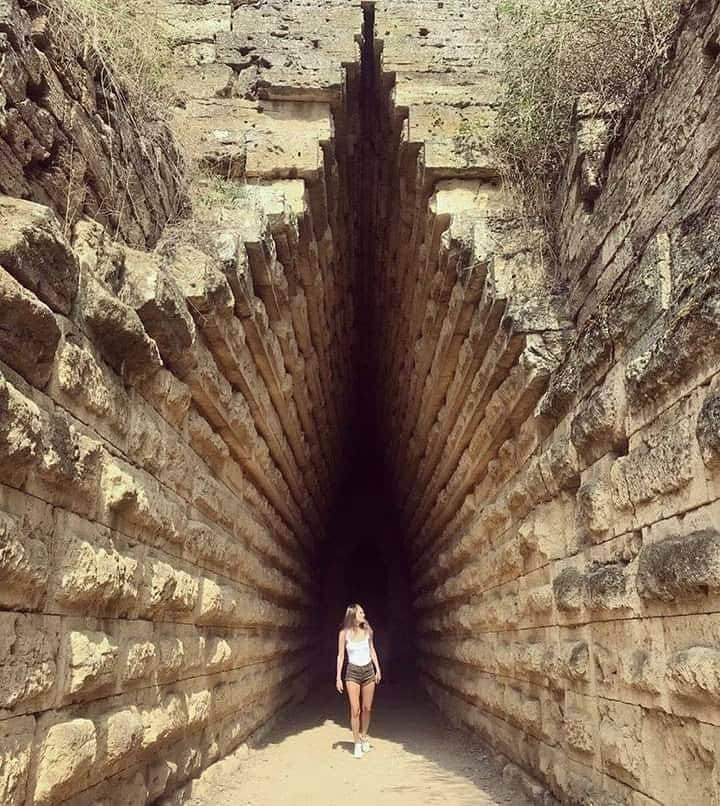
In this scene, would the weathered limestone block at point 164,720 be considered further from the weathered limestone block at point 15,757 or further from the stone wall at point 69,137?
the stone wall at point 69,137

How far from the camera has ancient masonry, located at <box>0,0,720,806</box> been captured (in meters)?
2.70

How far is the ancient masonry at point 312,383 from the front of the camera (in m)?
2.70

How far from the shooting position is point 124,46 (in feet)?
15.2

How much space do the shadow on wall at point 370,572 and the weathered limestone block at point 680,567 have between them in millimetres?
11857

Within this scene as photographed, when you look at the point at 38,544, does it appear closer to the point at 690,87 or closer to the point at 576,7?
the point at 690,87

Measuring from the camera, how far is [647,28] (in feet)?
13.4

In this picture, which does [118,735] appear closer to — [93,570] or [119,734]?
[119,734]

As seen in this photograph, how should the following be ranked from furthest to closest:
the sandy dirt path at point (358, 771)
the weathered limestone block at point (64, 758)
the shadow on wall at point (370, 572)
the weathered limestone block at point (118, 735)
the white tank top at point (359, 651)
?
1. the shadow on wall at point (370, 572)
2. the white tank top at point (359, 651)
3. the sandy dirt path at point (358, 771)
4. the weathered limestone block at point (118, 735)
5. the weathered limestone block at point (64, 758)

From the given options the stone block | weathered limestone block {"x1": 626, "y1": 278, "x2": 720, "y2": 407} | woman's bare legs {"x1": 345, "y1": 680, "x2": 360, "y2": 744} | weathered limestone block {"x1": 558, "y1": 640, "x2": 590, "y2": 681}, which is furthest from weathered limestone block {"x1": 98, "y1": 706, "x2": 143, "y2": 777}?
woman's bare legs {"x1": 345, "y1": 680, "x2": 360, "y2": 744}

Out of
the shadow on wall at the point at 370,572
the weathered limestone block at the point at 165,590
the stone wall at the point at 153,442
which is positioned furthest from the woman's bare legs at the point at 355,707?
the shadow on wall at the point at 370,572

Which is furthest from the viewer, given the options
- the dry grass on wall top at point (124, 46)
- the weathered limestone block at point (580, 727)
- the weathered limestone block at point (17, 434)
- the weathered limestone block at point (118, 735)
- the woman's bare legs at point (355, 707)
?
the woman's bare legs at point (355, 707)

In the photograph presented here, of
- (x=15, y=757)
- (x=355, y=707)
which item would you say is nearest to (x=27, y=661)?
(x=15, y=757)

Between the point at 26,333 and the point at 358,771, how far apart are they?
4.98m

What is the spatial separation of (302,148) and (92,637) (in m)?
3.63
